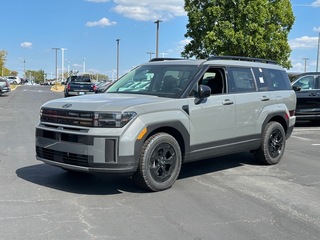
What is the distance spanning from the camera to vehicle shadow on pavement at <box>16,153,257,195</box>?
5825 millimetres

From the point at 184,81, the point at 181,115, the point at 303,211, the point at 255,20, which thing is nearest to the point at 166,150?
the point at 181,115

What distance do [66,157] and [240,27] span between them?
2212 cm

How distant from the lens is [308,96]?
534 inches

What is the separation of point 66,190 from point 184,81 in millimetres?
2372

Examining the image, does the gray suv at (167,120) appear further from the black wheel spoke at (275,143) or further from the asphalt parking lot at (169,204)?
the asphalt parking lot at (169,204)

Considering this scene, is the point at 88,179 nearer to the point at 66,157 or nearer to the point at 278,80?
the point at 66,157

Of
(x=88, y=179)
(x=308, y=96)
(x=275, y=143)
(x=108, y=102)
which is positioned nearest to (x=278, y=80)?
(x=275, y=143)

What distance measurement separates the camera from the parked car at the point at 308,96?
1355 centimetres

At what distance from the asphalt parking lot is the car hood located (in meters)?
1.18

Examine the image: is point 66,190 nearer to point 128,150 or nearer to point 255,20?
point 128,150

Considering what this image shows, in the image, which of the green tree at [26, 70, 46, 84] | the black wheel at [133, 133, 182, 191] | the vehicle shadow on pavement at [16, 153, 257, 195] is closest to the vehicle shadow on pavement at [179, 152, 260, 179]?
the vehicle shadow on pavement at [16, 153, 257, 195]

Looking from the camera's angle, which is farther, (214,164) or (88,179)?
(214,164)

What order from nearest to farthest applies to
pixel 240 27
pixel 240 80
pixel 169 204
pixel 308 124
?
pixel 169 204
pixel 240 80
pixel 308 124
pixel 240 27

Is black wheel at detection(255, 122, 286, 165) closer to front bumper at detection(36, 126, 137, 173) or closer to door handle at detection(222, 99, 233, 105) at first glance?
door handle at detection(222, 99, 233, 105)
